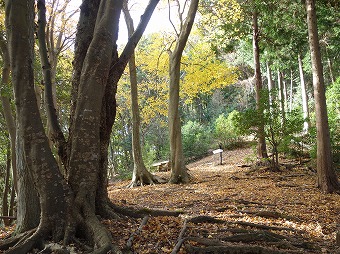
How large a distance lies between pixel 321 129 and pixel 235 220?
476 centimetres

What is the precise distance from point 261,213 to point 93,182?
3348 mm

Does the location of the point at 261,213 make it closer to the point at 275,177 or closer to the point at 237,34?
the point at 275,177

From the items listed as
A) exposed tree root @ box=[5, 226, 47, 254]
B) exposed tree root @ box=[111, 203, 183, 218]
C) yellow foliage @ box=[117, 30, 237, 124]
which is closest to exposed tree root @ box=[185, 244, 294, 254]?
exposed tree root @ box=[111, 203, 183, 218]

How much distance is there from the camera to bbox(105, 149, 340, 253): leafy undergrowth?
3.94 metres

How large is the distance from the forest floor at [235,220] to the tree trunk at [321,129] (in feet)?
1.40

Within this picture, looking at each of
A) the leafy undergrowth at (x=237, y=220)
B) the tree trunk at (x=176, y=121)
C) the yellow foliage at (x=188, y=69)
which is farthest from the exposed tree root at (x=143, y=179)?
the yellow foliage at (x=188, y=69)

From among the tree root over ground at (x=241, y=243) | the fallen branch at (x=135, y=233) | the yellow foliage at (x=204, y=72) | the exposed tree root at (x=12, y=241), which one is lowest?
the tree root over ground at (x=241, y=243)

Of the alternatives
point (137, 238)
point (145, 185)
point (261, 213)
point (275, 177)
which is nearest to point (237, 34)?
point (275, 177)

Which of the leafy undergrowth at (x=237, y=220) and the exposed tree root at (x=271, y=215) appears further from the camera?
the exposed tree root at (x=271, y=215)

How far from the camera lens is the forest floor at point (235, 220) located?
3.92m

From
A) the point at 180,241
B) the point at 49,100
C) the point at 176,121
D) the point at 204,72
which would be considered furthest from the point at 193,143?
the point at 180,241

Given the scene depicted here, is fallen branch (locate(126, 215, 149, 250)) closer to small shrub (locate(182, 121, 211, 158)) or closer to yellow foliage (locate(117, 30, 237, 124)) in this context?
yellow foliage (locate(117, 30, 237, 124))

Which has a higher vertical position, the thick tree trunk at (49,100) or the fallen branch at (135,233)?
the thick tree trunk at (49,100)

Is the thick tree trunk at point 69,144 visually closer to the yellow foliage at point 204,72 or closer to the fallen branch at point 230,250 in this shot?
the fallen branch at point 230,250
